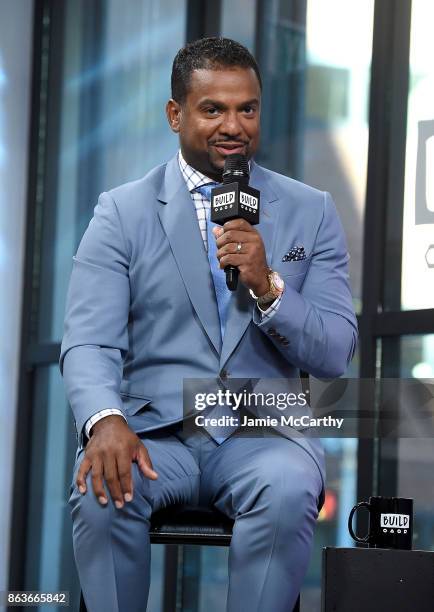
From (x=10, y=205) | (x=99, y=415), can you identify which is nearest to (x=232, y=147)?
(x=99, y=415)

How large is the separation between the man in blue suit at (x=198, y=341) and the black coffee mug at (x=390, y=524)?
126 millimetres

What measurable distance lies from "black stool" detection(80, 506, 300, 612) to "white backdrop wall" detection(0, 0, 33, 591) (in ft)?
11.0

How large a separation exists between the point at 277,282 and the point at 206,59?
0.57 meters

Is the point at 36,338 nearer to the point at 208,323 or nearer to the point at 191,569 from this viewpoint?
the point at 191,569

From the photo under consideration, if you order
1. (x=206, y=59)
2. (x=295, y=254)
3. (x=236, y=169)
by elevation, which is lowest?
(x=295, y=254)

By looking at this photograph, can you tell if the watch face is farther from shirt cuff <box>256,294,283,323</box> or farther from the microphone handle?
the microphone handle

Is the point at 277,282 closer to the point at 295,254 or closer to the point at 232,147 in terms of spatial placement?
the point at 295,254

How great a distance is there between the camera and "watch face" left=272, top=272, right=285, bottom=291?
2201 mm

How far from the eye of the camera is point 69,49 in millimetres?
5641

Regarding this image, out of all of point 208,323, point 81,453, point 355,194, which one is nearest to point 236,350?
point 208,323

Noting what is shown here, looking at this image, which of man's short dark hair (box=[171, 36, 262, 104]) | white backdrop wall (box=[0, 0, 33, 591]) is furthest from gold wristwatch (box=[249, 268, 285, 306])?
white backdrop wall (box=[0, 0, 33, 591])

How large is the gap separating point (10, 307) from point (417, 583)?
3.78m

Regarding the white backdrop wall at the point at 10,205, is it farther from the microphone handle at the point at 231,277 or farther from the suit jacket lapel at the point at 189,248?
the microphone handle at the point at 231,277

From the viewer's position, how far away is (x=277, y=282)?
2.20 m
